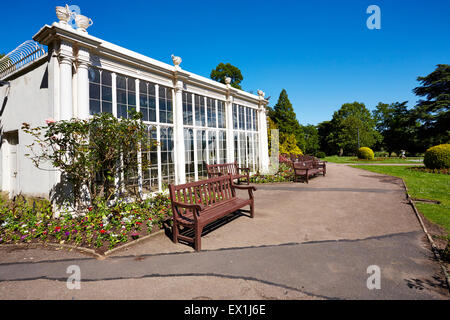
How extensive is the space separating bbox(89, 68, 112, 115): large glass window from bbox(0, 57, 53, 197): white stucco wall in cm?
92

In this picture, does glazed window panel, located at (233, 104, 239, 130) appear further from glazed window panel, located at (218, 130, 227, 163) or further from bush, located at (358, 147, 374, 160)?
bush, located at (358, 147, 374, 160)

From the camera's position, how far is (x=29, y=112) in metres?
5.88

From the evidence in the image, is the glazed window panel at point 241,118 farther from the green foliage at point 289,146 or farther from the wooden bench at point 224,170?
the green foliage at point 289,146

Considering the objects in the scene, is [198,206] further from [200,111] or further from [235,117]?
[235,117]

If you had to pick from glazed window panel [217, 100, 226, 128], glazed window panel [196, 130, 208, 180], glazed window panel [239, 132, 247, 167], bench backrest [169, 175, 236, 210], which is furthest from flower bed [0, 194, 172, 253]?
glazed window panel [239, 132, 247, 167]

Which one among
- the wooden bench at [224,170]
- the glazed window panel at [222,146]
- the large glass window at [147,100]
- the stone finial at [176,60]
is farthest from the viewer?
the glazed window panel at [222,146]

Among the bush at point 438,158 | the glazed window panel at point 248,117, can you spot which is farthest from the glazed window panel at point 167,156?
the bush at point 438,158

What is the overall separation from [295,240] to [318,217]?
1557 mm

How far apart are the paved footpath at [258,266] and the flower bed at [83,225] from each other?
1.06 feet

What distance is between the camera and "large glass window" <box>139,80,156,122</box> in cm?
685

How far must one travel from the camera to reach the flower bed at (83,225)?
3.87m

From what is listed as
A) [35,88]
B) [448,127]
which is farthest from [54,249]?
[448,127]

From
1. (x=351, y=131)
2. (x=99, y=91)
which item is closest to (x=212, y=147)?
(x=99, y=91)
